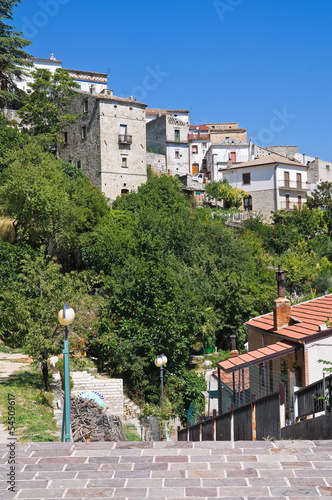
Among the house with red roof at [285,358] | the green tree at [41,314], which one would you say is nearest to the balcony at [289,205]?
the house with red roof at [285,358]

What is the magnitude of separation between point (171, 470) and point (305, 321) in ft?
37.0

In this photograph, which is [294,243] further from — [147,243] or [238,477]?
[238,477]

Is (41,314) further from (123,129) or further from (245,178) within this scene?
(245,178)

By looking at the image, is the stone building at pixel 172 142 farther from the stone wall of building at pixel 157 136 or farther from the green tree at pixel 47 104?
the green tree at pixel 47 104

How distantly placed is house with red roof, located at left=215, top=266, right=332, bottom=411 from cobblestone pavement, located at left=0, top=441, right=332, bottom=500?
6748 millimetres

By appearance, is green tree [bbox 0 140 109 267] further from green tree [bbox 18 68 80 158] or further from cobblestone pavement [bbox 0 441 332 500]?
cobblestone pavement [bbox 0 441 332 500]

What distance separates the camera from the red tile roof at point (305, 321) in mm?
14430

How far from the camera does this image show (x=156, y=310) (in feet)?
75.5

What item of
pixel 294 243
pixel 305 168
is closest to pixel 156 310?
pixel 294 243

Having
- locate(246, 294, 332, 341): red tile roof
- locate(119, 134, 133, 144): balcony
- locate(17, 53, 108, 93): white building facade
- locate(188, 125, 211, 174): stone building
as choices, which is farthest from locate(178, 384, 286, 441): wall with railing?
locate(17, 53, 108, 93): white building facade

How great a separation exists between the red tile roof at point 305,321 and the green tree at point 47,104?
28.7m

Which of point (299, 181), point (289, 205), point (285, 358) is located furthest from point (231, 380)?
point (299, 181)

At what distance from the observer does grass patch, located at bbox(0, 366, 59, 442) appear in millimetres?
11679

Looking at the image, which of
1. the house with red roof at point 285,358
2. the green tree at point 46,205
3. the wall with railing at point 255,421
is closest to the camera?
the wall with railing at point 255,421
